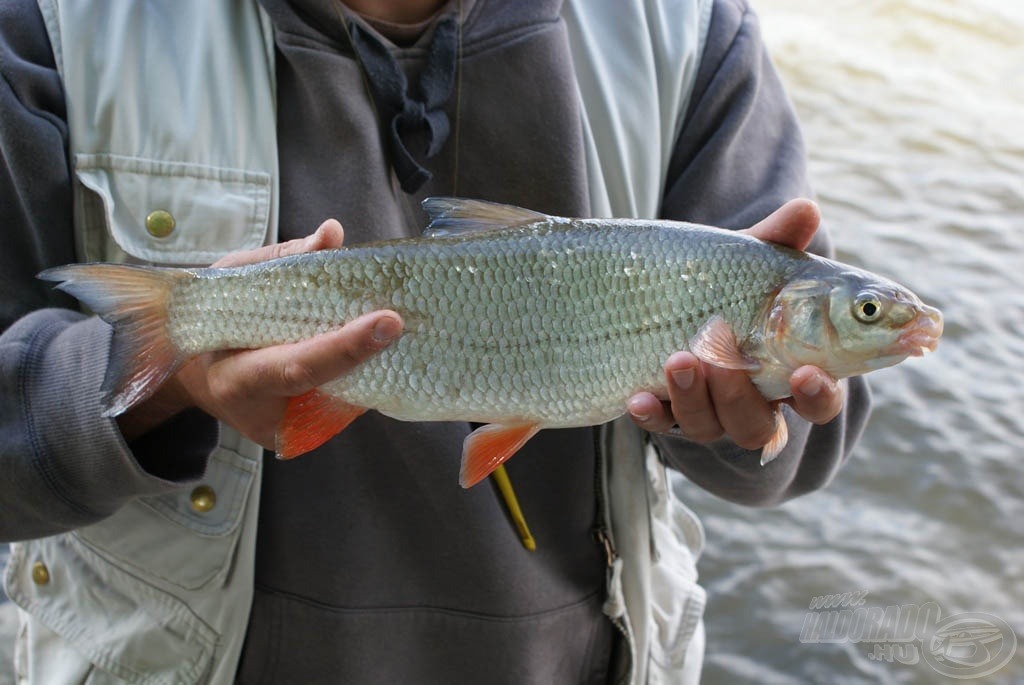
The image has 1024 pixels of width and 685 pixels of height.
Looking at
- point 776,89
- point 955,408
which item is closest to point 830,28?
point 955,408

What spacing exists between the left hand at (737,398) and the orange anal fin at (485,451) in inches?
7.2

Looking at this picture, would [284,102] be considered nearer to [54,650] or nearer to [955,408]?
[54,650]

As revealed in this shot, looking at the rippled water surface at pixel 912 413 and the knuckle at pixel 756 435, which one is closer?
the knuckle at pixel 756 435

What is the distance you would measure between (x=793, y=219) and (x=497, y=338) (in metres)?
0.47

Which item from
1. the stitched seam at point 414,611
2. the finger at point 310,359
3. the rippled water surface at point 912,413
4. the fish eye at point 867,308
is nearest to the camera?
the finger at point 310,359

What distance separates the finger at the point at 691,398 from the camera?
1.54 m

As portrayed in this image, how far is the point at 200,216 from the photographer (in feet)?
5.95

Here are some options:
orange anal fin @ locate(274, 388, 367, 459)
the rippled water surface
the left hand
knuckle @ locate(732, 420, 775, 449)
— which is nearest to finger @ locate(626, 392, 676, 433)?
the left hand

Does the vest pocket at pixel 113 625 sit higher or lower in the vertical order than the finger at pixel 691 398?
lower

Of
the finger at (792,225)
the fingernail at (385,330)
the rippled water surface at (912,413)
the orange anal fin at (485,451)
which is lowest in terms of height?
the rippled water surface at (912,413)

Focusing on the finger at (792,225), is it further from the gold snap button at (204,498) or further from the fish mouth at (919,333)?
the gold snap button at (204,498)

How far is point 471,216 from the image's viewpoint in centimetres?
163

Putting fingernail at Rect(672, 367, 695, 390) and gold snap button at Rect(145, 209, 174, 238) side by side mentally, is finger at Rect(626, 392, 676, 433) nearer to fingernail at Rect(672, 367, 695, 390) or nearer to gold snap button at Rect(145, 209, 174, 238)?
fingernail at Rect(672, 367, 695, 390)

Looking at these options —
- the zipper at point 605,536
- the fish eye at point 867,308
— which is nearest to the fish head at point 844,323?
the fish eye at point 867,308
